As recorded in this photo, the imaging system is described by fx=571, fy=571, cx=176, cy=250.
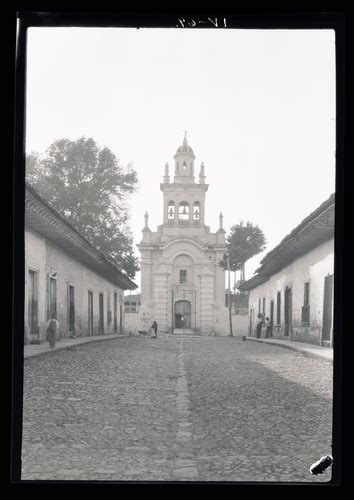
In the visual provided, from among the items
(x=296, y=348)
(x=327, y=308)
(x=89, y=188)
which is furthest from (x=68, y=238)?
(x=327, y=308)

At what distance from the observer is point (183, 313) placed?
9.89ft

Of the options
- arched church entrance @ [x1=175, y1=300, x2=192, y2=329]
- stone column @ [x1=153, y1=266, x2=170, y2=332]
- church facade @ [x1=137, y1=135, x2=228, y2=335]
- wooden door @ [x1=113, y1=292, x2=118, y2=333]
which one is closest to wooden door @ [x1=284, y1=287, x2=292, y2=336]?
church facade @ [x1=137, y1=135, x2=228, y2=335]

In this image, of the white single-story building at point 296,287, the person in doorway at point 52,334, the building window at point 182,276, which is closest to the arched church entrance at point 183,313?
the building window at point 182,276

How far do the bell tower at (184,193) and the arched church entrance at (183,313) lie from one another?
1.41 ft

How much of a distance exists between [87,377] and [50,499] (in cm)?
124

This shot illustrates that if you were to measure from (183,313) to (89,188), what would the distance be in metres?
0.99

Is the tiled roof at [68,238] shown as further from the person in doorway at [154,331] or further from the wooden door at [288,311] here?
the wooden door at [288,311]

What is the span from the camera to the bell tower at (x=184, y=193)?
2.71 m

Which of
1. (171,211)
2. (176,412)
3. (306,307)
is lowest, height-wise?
(176,412)

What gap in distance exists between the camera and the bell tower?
107 inches

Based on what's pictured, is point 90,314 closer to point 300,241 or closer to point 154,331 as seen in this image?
point 154,331

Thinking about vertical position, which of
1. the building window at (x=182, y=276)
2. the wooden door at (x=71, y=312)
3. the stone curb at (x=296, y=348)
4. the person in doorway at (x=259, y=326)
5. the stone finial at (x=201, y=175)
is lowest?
the stone curb at (x=296, y=348)

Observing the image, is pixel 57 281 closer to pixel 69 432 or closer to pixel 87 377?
pixel 87 377

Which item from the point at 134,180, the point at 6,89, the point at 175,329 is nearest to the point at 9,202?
the point at 6,89
